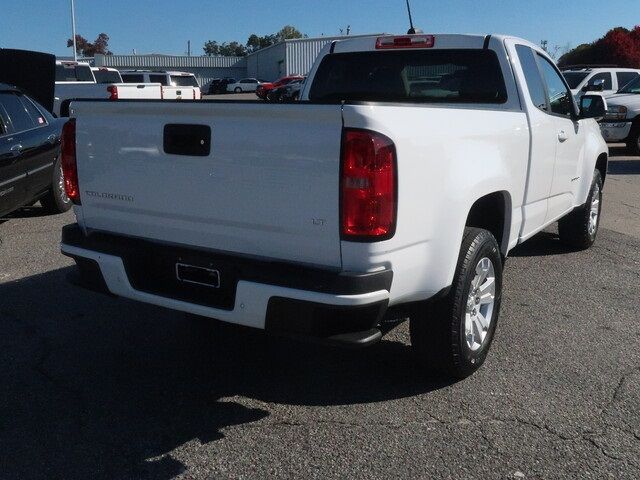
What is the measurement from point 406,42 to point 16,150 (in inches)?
165

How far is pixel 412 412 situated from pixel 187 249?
1365 millimetres

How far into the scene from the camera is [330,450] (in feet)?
10.3

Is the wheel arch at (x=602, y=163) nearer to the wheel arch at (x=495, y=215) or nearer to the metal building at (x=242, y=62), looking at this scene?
the wheel arch at (x=495, y=215)

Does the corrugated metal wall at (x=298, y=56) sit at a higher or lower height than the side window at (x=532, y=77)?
higher

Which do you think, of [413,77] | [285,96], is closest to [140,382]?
[413,77]

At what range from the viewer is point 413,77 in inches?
203

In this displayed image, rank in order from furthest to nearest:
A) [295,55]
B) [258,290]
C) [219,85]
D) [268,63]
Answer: [268,63] < [295,55] < [219,85] < [258,290]

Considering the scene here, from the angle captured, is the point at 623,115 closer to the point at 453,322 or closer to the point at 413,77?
the point at 413,77

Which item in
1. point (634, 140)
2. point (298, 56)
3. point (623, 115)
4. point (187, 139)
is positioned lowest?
point (634, 140)

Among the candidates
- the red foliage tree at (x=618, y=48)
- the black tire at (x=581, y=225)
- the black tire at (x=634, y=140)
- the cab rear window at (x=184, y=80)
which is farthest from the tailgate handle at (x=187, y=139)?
the red foliage tree at (x=618, y=48)

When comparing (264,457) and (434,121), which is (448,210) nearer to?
(434,121)

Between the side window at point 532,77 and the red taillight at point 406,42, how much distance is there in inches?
24.6

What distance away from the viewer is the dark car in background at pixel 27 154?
Result: 6.97m

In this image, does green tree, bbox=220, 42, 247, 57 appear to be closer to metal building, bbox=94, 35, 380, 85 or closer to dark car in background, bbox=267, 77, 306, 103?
metal building, bbox=94, 35, 380, 85
